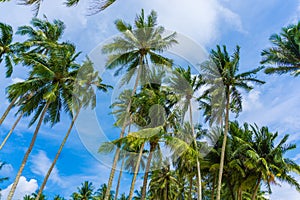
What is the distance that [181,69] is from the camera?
24.6 m

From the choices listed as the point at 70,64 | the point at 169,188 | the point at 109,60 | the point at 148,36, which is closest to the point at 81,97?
the point at 70,64

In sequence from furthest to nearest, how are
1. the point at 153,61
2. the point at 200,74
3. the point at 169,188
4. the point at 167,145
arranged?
the point at 169,188, the point at 200,74, the point at 153,61, the point at 167,145

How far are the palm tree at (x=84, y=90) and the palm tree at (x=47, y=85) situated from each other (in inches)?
29.6

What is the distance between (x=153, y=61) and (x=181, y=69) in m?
3.74

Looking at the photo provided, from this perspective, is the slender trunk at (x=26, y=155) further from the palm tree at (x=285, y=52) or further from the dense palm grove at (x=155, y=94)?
the palm tree at (x=285, y=52)

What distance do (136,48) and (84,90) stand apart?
5806 mm

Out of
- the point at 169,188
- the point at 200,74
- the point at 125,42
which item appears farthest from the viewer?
the point at 169,188

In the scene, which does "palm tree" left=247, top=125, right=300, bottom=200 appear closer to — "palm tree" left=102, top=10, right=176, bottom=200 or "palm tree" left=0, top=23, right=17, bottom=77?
"palm tree" left=102, top=10, right=176, bottom=200

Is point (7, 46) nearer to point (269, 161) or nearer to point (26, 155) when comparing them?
point (26, 155)

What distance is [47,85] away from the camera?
2170 cm

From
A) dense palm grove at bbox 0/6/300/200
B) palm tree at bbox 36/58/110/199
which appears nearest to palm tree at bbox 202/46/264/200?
dense palm grove at bbox 0/6/300/200

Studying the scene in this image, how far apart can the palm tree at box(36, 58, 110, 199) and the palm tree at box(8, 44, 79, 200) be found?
0.75m

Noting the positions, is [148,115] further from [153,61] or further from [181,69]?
[181,69]

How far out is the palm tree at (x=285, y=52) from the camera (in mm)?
19531
